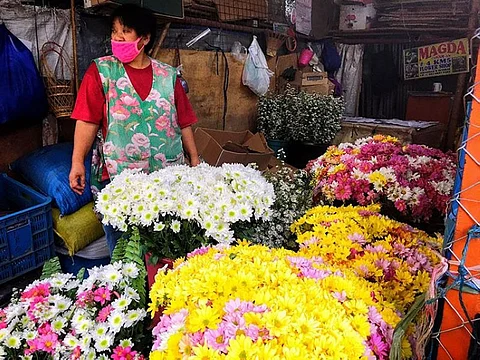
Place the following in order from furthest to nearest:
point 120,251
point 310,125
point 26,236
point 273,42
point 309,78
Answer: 1. point 309,78
2. point 273,42
3. point 310,125
4. point 26,236
5. point 120,251

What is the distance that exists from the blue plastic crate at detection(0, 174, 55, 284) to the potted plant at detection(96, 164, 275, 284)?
52.8 inches

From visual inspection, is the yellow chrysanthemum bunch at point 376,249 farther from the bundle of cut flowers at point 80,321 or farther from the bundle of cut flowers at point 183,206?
the bundle of cut flowers at point 80,321

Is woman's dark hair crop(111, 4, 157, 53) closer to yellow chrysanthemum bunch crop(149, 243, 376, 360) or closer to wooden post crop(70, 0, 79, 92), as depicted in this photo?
wooden post crop(70, 0, 79, 92)

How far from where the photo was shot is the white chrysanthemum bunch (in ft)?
5.42

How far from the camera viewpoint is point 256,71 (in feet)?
20.0

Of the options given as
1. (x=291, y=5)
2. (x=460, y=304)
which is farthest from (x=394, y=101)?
(x=460, y=304)

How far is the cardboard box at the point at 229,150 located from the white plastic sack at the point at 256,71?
137cm

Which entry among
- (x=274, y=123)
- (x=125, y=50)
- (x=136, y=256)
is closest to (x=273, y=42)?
(x=274, y=123)

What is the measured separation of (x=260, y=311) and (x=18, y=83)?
2993 mm

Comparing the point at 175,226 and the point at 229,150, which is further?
the point at 229,150

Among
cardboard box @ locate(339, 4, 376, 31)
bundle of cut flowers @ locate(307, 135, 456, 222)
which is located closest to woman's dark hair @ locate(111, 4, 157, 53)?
bundle of cut flowers @ locate(307, 135, 456, 222)

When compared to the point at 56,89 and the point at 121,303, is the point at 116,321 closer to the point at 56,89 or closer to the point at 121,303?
the point at 121,303

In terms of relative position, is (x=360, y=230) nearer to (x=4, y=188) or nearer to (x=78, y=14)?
(x=4, y=188)

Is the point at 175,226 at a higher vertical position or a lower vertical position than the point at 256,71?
lower
